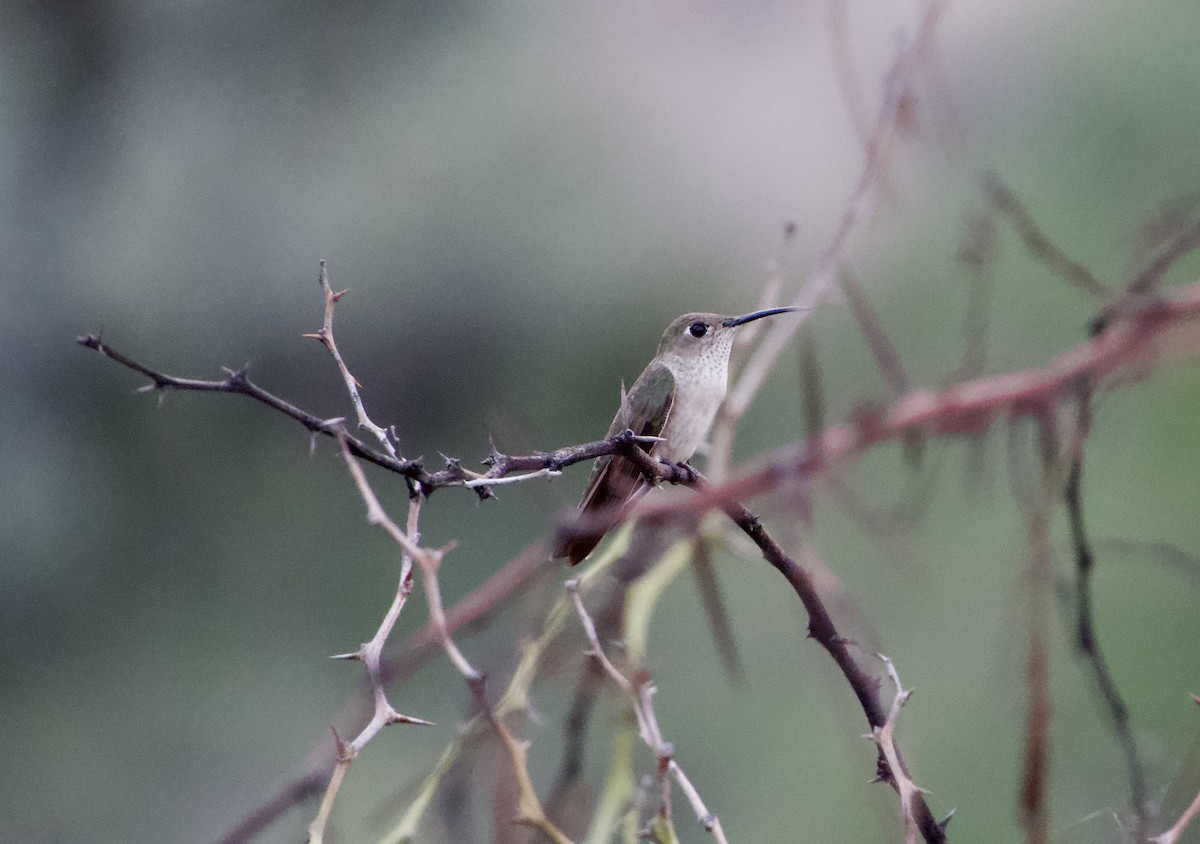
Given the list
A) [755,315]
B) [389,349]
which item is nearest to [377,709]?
[755,315]

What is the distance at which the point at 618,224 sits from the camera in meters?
1.31

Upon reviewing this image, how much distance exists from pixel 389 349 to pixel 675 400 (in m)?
0.66

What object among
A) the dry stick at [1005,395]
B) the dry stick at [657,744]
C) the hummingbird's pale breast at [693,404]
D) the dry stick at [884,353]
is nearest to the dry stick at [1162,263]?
the dry stick at [1005,395]

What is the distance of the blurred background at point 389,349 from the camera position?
100cm

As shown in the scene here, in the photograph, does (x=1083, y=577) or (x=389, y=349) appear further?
(x=389, y=349)

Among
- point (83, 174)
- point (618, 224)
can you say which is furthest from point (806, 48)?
point (83, 174)

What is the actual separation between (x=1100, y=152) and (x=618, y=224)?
541 millimetres

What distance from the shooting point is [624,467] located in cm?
59

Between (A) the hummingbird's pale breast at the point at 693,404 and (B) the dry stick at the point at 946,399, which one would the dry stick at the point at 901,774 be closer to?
(B) the dry stick at the point at 946,399

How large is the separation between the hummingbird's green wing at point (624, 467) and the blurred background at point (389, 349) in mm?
334

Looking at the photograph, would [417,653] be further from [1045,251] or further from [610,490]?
[1045,251]

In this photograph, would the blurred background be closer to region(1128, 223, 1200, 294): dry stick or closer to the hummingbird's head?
the hummingbird's head

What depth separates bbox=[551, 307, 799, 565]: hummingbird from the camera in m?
0.60

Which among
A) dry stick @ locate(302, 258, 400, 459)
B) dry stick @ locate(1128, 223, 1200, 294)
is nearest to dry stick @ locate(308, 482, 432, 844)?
dry stick @ locate(302, 258, 400, 459)
